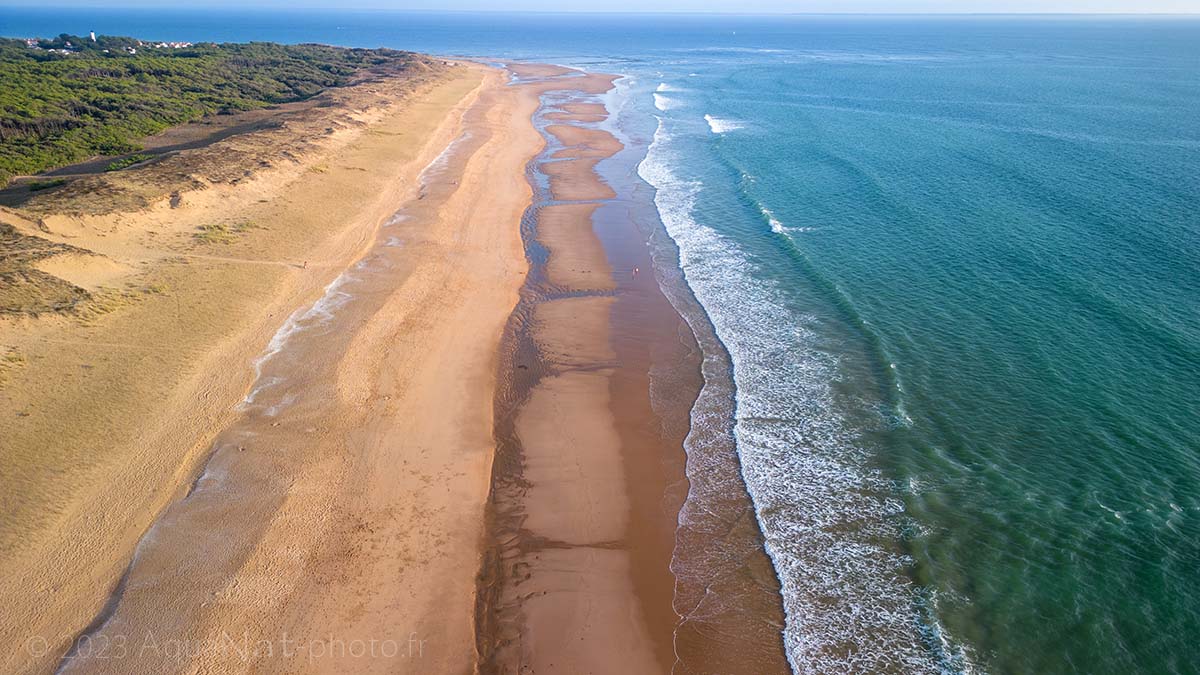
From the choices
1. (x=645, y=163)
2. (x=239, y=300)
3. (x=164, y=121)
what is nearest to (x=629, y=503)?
(x=239, y=300)

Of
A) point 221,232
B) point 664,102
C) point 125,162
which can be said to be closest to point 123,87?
point 125,162

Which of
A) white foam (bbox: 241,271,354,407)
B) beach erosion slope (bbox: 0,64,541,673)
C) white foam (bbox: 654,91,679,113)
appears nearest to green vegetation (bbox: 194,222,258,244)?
beach erosion slope (bbox: 0,64,541,673)

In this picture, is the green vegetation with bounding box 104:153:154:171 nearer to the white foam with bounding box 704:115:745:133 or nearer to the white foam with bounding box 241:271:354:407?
the white foam with bounding box 241:271:354:407

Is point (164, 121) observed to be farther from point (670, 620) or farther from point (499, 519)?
point (670, 620)

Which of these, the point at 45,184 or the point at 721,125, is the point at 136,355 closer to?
the point at 45,184

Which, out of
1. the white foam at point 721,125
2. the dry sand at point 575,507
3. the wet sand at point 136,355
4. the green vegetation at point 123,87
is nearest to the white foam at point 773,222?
the dry sand at point 575,507

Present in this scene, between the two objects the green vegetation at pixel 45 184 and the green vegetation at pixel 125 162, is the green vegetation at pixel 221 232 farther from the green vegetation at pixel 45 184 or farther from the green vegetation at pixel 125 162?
the green vegetation at pixel 125 162
